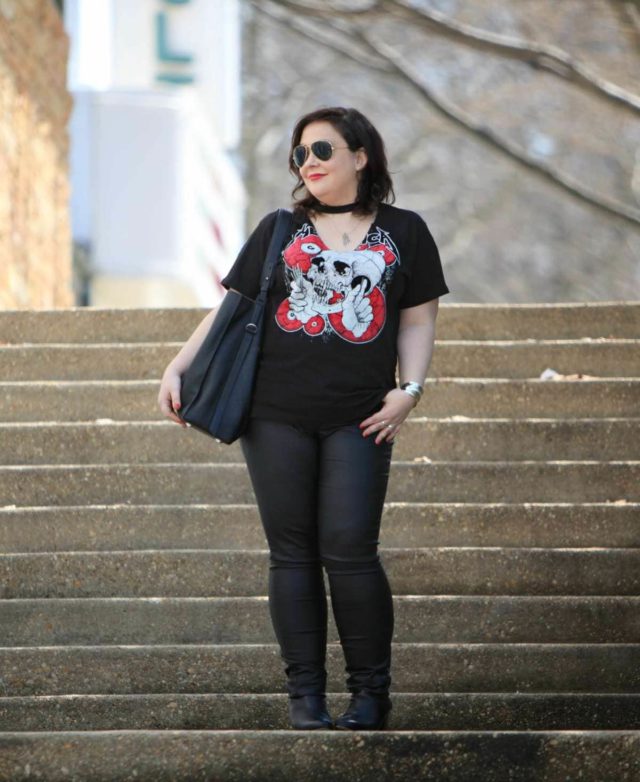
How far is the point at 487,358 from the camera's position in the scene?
26.5ft

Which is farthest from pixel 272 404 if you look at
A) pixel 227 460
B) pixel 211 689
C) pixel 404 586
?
pixel 227 460

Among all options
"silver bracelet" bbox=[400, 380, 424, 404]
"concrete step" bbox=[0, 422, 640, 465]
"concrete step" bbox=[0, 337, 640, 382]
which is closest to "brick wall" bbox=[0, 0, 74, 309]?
"concrete step" bbox=[0, 337, 640, 382]

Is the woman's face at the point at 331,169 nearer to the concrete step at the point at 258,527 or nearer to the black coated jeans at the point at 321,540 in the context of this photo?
the black coated jeans at the point at 321,540

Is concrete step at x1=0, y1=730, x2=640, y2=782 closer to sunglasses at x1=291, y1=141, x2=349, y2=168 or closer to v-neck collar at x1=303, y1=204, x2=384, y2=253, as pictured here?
v-neck collar at x1=303, y1=204, x2=384, y2=253

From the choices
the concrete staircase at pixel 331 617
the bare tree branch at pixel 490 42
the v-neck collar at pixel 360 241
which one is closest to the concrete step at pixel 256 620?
the concrete staircase at pixel 331 617

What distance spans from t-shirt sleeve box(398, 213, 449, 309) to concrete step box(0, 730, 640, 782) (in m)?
1.15

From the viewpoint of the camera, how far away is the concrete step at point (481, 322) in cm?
852

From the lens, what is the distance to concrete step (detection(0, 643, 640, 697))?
5.63 m

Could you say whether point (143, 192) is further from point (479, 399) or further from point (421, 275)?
point (421, 275)

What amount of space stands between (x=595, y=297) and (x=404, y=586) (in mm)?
27851

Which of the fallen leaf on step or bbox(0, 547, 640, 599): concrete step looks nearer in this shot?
bbox(0, 547, 640, 599): concrete step

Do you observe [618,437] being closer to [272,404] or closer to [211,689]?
[211,689]

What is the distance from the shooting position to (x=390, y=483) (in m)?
6.91

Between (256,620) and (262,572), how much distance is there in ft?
1.06
